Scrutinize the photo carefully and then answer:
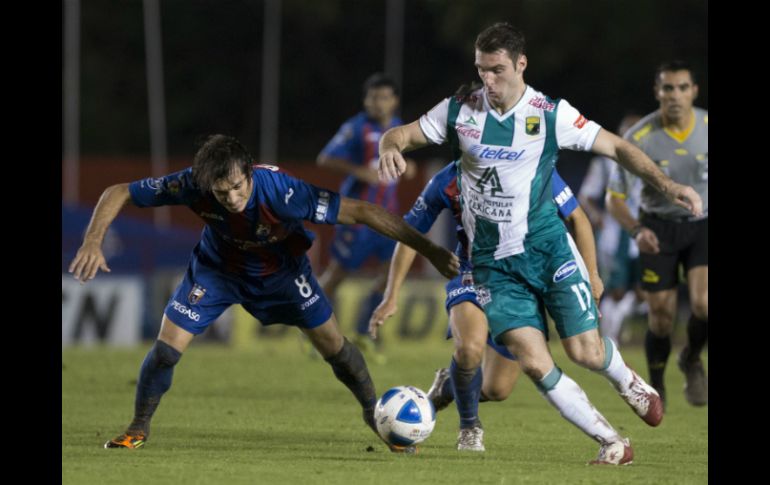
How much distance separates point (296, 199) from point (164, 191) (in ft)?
2.24

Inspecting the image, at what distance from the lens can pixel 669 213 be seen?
974 cm

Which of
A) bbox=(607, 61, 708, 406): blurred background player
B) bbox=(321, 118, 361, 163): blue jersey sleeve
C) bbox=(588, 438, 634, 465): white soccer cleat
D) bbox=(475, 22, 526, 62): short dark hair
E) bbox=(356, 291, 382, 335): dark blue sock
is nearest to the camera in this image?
bbox=(475, 22, 526, 62): short dark hair

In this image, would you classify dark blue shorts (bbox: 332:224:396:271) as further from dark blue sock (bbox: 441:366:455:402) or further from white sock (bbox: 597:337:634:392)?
white sock (bbox: 597:337:634:392)

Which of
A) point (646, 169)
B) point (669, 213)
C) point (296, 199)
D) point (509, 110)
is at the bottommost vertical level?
point (669, 213)

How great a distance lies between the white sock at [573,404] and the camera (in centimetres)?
673

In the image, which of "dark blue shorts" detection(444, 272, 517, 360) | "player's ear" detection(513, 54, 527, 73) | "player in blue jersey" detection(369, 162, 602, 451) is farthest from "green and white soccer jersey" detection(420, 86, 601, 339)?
"dark blue shorts" detection(444, 272, 517, 360)

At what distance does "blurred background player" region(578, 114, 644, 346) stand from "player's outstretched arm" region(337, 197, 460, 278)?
8721mm

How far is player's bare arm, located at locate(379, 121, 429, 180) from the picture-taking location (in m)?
6.45

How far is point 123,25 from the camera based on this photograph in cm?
2753

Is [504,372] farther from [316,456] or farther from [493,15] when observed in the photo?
[493,15]

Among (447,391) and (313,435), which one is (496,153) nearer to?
(447,391)

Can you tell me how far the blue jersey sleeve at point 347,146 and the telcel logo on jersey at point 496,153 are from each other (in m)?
6.28

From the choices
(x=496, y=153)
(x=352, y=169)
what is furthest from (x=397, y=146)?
(x=352, y=169)
